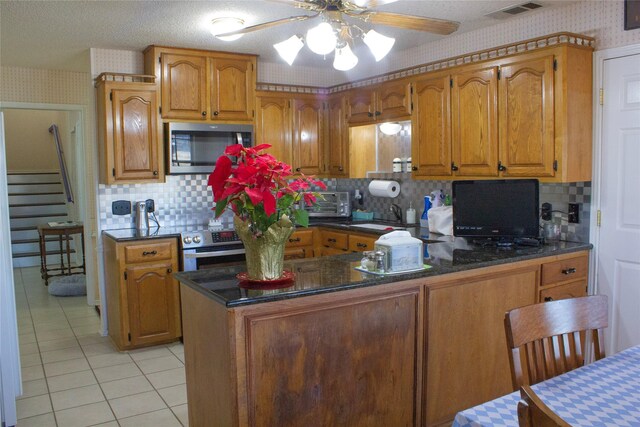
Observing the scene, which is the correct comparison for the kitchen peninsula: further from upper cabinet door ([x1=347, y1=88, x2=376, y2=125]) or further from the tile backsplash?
upper cabinet door ([x1=347, y1=88, x2=376, y2=125])

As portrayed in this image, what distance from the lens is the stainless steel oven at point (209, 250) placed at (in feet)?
13.7

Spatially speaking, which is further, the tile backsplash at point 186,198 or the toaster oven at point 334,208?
the toaster oven at point 334,208

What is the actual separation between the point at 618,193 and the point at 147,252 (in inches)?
130

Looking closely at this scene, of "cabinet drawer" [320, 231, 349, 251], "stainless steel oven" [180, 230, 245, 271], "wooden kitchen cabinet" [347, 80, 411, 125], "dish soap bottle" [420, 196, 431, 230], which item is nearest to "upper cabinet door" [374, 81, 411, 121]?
"wooden kitchen cabinet" [347, 80, 411, 125]

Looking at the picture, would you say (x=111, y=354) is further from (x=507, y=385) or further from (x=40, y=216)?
(x=40, y=216)

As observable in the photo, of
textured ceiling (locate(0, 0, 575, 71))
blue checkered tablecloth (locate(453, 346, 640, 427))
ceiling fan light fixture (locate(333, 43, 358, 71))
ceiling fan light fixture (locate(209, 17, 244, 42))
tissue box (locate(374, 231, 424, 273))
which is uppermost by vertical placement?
textured ceiling (locate(0, 0, 575, 71))

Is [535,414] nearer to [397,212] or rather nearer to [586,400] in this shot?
[586,400]

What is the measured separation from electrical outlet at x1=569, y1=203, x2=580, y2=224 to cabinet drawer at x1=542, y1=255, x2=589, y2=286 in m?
0.25

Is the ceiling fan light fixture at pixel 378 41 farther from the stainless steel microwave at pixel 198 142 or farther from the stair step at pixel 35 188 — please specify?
the stair step at pixel 35 188

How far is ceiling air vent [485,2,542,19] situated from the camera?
3396mm

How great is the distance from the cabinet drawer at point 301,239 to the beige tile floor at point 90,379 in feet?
4.11

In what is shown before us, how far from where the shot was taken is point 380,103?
177 inches

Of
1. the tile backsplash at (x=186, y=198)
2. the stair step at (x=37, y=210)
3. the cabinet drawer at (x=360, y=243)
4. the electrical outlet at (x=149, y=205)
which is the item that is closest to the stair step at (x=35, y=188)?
the stair step at (x=37, y=210)

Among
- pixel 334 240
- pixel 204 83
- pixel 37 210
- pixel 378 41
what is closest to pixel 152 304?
pixel 334 240
